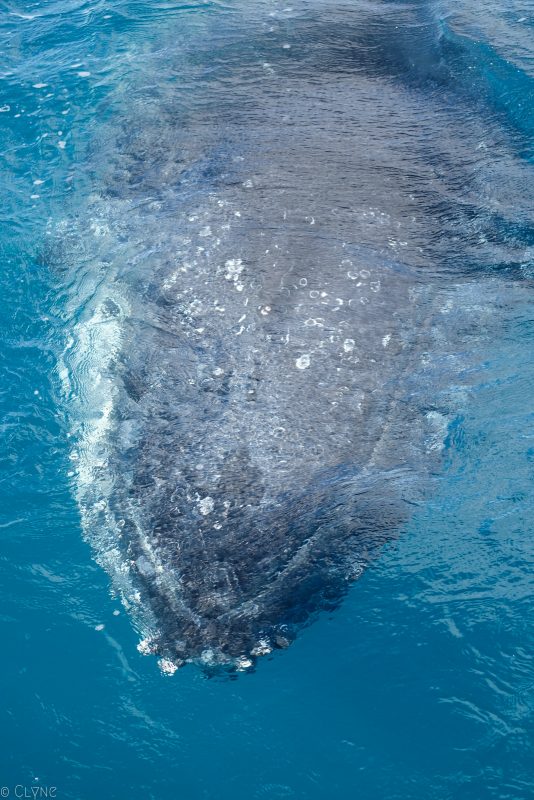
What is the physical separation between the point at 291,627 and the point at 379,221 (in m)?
5.72

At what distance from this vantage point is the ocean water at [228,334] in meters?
6.41

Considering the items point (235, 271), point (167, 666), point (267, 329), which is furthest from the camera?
point (235, 271)

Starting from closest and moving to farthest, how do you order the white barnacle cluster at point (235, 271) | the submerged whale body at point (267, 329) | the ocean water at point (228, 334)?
the ocean water at point (228, 334), the submerged whale body at point (267, 329), the white barnacle cluster at point (235, 271)

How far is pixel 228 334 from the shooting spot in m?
8.73

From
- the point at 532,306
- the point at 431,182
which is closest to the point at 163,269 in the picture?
the point at 431,182

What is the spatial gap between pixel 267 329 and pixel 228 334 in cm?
49

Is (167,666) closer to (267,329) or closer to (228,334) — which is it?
(228,334)

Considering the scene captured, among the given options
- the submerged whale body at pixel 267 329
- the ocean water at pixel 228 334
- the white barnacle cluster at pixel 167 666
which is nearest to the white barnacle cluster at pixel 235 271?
the submerged whale body at pixel 267 329

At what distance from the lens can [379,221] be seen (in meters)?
9.79

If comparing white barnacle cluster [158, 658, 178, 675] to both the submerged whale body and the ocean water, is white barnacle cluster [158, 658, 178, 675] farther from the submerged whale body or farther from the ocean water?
the ocean water

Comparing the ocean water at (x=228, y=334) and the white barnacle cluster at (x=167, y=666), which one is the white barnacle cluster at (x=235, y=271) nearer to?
the ocean water at (x=228, y=334)

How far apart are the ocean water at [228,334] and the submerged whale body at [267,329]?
6 cm

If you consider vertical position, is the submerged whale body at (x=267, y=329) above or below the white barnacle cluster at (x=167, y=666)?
above

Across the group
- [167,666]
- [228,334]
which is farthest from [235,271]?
[167,666]
